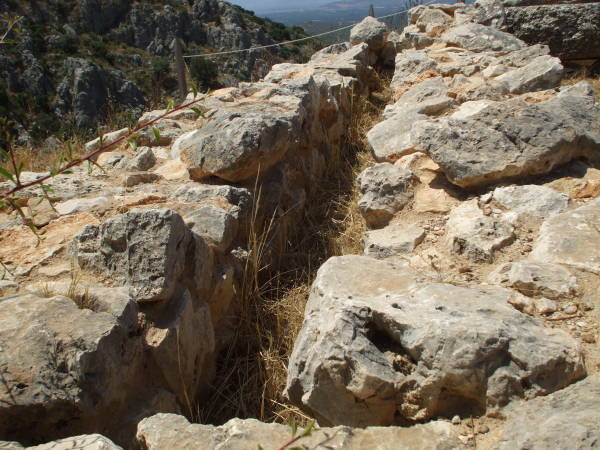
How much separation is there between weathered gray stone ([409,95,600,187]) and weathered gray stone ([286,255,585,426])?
99cm

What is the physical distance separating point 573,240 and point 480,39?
11.4 feet

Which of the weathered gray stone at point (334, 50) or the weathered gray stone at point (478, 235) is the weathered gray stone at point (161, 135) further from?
the weathered gray stone at point (334, 50)

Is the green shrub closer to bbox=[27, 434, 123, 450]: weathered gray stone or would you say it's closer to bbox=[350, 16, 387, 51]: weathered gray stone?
bbox=[350, 16, 387, 51]: weathered gray stone

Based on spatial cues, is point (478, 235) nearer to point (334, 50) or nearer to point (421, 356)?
point (421, 356)

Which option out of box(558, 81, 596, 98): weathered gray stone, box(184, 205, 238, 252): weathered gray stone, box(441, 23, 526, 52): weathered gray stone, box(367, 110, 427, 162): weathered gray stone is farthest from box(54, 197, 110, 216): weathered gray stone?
box(441, 23, 526, 52): weathered gray stone

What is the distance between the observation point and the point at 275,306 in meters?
2.89

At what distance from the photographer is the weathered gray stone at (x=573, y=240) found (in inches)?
81.6

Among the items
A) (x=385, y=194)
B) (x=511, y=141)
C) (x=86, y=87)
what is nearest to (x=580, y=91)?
(x=511, y=141)

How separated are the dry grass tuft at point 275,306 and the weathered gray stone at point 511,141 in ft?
2.63

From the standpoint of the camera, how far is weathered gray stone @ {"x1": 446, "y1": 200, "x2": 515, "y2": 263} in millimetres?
2309

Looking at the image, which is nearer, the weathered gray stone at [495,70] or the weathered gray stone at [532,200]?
the weathered gray stone at [532,200]

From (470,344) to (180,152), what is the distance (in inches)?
93.0

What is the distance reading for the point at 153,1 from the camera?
39750 mm

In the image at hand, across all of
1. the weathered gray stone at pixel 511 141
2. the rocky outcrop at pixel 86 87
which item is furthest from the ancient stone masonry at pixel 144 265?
the rocky outcrop at pixel 86 87
